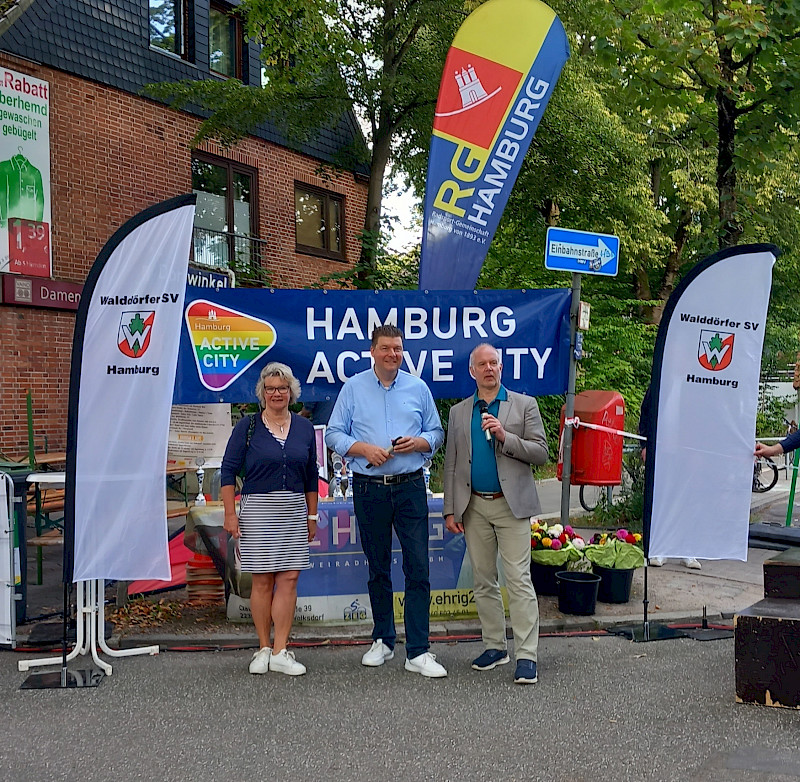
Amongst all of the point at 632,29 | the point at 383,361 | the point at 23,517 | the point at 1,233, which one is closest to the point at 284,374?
the point at 383,361

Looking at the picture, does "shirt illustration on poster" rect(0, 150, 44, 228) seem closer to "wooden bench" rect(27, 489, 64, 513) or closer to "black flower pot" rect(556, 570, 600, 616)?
"wooden bench" rect(27, 489, 64, 513)

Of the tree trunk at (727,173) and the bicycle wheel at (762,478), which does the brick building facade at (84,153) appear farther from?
the bicycle wheel at (762,478)

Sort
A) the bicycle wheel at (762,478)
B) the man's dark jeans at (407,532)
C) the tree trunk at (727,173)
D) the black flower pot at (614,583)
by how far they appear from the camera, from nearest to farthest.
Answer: the man's dark jeans at (407,532) < the black flower pot at (614,583) < the tree trunk at (727,173) < the bicycle wheel at (762,478)

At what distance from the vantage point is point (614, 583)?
7.00 meters

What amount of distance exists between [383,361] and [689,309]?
221cm

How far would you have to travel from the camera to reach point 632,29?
29.5ft

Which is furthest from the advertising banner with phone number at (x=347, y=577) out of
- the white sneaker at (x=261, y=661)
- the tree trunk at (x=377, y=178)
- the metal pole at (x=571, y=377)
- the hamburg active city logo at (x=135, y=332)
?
the tree trunk at (x=377, y=178)

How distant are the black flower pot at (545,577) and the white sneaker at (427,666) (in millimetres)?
1817

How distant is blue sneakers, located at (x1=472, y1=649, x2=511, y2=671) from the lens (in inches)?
218

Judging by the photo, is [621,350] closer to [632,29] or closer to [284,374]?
[632,29]

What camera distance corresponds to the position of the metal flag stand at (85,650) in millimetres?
5285

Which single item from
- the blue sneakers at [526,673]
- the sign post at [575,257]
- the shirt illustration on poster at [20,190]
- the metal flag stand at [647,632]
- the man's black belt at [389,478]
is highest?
the shirt illustration on poster at [20,190]

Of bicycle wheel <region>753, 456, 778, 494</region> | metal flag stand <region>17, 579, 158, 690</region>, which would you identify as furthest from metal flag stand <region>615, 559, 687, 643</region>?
bicycle wheel <region>753, 456, 778, 494</region>

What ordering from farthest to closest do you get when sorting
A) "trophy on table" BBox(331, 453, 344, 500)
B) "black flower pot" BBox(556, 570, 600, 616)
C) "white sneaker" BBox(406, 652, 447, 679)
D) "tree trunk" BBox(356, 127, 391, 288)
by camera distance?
"tree trunk" BBox(356, 127, 391, 288), "trophy on table" BBox(331, 453, 344, 500), "black flower pot" BBox(556, 570, 600, 616), "white sneaker" BBox(406, 652, 447, 679)
